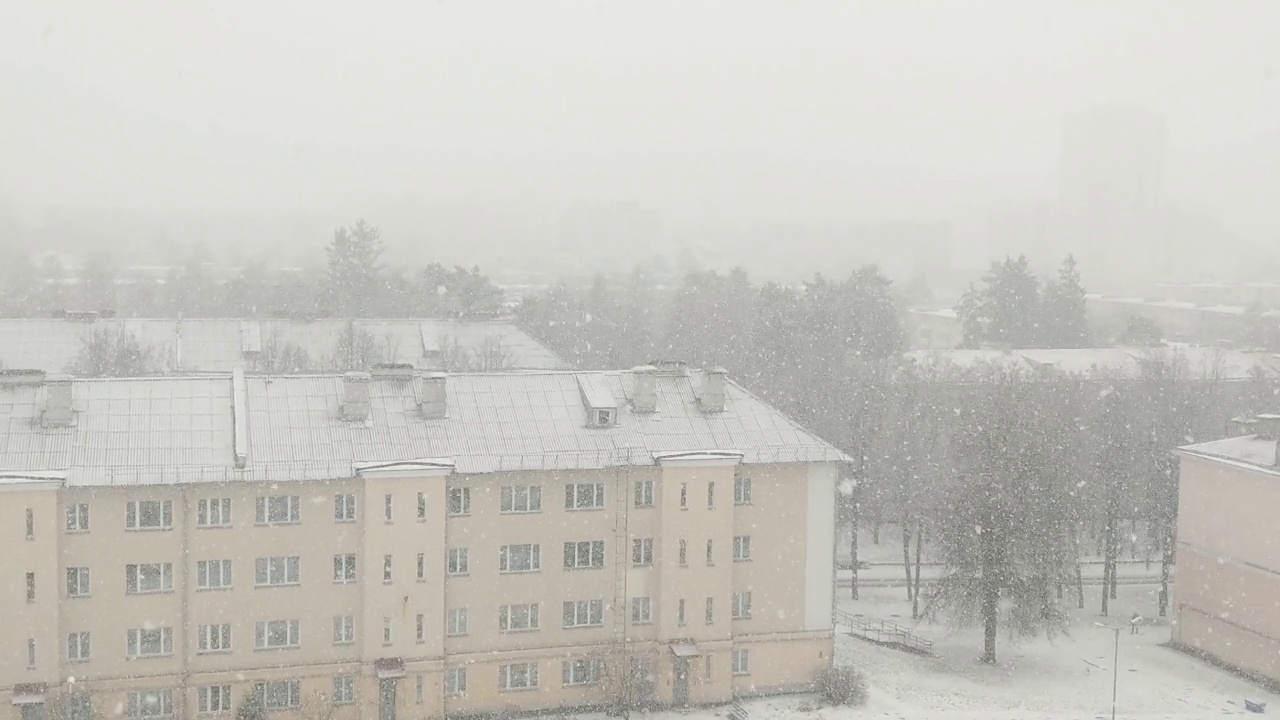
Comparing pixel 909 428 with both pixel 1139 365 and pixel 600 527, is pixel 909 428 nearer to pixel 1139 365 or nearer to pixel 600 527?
pixel 1139 365

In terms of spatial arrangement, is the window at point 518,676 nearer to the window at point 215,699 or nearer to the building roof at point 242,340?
the window at point 215,699

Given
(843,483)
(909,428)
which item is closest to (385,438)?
(843,483)

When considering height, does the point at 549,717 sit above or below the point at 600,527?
below

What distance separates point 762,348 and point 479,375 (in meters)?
37.1

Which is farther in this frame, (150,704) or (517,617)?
(517,617)

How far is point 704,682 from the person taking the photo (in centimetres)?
3719

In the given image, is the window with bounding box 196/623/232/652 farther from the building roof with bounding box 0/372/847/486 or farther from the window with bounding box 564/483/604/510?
the window with bounding box 564/483/604/510

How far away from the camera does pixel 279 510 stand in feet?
112

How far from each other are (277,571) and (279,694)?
11.1 ft

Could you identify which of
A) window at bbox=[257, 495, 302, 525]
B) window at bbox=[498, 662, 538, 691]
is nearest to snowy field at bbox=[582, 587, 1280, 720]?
window at bbox=[498, 662, 538, 691]

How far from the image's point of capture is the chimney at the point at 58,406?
33.5 metres

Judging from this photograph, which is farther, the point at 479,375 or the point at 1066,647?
the point at 1066,647

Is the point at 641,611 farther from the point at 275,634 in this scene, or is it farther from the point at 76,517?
the point at 76,517

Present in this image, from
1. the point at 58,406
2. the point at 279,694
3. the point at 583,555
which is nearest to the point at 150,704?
the point at 279,694
